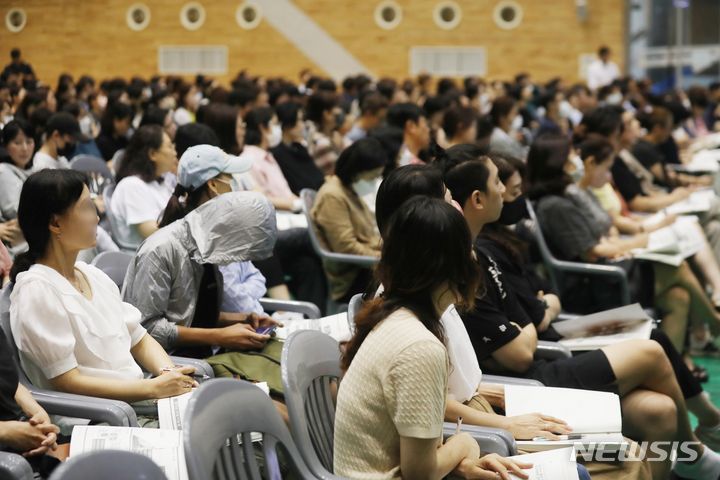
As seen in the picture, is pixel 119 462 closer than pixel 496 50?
Yes

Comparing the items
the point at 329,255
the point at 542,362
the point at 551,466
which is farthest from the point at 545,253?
the point at 551,466

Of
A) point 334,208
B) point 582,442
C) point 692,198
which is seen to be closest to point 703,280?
point 692,198

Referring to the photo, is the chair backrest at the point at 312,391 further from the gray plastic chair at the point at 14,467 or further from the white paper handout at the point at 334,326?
the gray plastic chair at the point at 14,467

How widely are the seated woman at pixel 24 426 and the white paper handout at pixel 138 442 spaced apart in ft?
0.46

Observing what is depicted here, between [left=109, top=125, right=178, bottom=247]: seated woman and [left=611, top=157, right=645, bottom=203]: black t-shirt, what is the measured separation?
3.38m

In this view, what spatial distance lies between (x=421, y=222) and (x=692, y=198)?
5006mm

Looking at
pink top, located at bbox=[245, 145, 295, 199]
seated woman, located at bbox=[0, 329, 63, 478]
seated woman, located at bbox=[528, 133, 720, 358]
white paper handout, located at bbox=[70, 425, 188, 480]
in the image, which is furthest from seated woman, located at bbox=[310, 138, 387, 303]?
white paper handout, located at bbox=[70, 425, 188, 480]

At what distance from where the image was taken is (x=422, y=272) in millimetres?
2389

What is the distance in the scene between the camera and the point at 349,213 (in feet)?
17.8

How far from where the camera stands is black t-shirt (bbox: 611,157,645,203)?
7.51 meters

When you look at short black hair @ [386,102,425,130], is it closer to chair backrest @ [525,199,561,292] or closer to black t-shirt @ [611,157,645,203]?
black t-shirt @ [611,157,645,203]

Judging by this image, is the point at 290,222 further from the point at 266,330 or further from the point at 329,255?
the point at 266,330

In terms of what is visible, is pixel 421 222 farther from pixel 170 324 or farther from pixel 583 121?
pixel 583 121

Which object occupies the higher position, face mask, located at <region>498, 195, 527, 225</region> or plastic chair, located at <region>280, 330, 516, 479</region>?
face mask, located at <region>498, 195, 527, 225</region>
